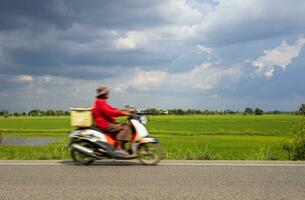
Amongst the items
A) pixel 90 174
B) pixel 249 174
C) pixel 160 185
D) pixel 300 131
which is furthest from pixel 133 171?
pixel 300 131

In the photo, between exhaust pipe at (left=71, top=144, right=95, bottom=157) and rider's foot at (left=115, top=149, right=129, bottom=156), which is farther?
exhaust pipe at (left=71, top=144, right=95, bottom=157)

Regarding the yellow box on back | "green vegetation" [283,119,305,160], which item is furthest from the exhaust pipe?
"green vegetation" [283,119,305,160]

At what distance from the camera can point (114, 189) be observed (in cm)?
683

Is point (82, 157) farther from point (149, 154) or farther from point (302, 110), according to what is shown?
point (302, 110)

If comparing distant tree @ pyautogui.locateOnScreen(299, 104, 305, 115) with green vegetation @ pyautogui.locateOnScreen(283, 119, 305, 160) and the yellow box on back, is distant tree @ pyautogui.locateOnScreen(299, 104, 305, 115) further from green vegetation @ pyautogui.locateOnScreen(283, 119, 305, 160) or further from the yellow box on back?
the yellow box on back

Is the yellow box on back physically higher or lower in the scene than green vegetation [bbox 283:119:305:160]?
higher

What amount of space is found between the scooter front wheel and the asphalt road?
0.77 feet

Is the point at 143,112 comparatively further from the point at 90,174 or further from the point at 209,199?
the point at 209,199

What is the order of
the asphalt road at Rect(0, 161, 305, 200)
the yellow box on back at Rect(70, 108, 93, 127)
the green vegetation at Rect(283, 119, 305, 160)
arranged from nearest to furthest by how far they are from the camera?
the asphalt road at Rect(0, 161, 305, 200)
the yellow box on back at Rect(70, 108, 93, 127)
the green vegetation at Rect(283, 119, 305, 160)

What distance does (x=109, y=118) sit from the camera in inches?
382

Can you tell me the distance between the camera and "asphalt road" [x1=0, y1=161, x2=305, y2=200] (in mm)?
6465

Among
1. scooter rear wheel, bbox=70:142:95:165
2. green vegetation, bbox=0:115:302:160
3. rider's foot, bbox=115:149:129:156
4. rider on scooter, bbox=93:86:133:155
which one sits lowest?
green vegetation, bbox=0:115:302:160

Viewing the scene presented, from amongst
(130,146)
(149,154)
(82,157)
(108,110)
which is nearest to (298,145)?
(149,154)

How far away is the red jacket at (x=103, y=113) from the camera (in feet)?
31.3
